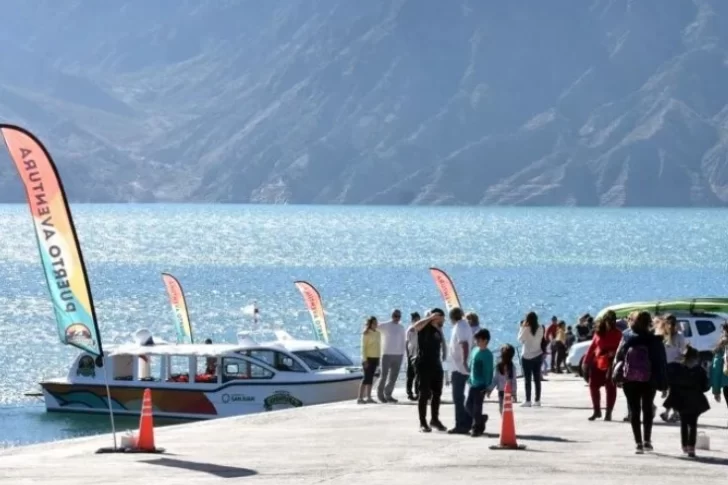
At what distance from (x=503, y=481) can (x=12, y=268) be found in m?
117

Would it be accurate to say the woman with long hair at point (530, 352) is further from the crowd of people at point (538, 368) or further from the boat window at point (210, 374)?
the boat window at point (210, 374)

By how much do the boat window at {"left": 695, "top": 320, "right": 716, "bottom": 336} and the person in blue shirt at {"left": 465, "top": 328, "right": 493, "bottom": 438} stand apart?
698 inches

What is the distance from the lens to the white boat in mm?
37344

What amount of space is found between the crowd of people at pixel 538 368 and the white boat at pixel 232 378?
710 centimetres

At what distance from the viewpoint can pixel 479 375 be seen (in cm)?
2303

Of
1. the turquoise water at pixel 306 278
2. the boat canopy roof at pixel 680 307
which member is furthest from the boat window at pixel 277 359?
the boat canopy roof at pixel 680 307

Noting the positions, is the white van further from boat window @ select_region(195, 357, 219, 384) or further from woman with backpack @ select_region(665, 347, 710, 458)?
woman with backpack @ select_region(665, 347, 710, 458)

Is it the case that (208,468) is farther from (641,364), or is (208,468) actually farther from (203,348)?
(203,348)

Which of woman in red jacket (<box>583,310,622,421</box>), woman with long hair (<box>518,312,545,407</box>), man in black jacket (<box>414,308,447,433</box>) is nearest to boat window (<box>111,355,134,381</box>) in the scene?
woman with long hair (<box>518,312,545,407</box>)

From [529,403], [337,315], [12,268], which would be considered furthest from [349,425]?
[12,268]

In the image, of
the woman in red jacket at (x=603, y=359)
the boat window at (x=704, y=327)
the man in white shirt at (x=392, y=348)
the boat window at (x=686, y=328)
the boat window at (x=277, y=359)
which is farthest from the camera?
the boat window at (x=704, y=327)

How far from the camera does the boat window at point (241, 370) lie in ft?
124

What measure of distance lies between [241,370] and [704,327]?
33.6ft

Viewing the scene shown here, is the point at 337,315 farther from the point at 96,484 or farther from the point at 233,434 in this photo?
the point at 96,484
